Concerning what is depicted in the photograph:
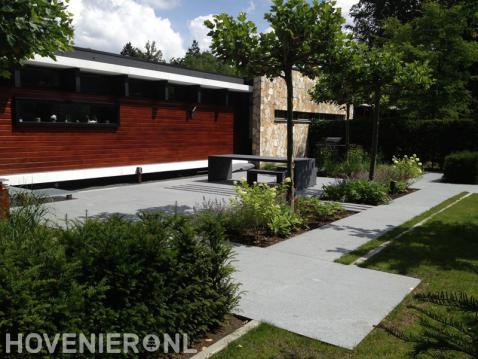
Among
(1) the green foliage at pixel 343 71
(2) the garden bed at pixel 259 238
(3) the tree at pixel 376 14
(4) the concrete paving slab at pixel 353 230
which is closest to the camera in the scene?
(4) the concrete paving slab at pixel 353 230

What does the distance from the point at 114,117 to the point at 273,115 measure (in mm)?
8429

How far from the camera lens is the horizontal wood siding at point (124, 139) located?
11.0 metres

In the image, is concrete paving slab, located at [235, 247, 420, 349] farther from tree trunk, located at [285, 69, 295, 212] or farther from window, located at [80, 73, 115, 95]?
window, located at [80, 73, 115, 95]

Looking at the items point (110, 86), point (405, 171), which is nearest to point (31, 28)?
point (110, 86)

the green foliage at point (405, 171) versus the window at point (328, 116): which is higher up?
the window at point (328, 116)

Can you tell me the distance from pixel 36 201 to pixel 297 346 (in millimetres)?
4265

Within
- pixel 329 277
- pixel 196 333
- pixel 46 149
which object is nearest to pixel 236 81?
pixel 46 149

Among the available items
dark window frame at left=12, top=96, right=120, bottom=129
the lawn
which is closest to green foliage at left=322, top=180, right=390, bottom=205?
the lawn

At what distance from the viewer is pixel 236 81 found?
59.7 ft

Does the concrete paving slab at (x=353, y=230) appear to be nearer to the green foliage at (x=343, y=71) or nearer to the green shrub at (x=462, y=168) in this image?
the green foliage at (x=343, y=71)

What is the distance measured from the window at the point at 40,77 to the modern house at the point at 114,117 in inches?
1.0

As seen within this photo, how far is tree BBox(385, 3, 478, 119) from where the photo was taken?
21.0 metres

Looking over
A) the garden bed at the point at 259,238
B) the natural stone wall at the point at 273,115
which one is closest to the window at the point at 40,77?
the garden bed at the point at 259,238

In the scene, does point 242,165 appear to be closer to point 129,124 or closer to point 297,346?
point 129,124
